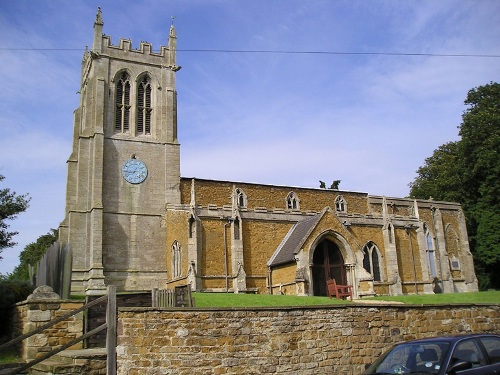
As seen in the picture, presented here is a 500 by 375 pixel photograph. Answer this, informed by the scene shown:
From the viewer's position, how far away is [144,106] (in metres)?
36.2

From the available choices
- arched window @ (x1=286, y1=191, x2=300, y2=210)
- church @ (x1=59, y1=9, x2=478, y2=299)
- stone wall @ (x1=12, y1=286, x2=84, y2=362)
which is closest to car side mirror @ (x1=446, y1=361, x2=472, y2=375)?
stone wall @ (x1=12, y1=286, x2=84, y2=362)

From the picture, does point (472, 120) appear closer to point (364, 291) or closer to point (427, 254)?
point (427, 254)

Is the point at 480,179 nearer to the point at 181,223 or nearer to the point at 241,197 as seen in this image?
the point at 241,197

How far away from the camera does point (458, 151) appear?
46750mm

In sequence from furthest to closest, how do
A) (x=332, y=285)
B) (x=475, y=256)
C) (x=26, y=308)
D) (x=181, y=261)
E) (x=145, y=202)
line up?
1. (x=475, y=256)
2. (x=145, y=202)
3. (x=181, y=261)
4. (x=332, y=285)
5. (x=26, y=308)

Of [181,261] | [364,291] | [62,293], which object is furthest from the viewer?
[181,261]

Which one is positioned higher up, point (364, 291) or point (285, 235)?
point (285, 235)

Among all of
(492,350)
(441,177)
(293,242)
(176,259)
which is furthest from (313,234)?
(441,177)

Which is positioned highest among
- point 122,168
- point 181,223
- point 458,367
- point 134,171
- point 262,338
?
point 122,168

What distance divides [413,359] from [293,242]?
20.3 m

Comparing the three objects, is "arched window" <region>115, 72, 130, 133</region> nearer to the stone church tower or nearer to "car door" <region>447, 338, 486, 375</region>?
the stone church tower

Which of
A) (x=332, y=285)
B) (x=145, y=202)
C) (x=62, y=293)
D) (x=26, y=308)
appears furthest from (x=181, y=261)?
(x=26, y=308)

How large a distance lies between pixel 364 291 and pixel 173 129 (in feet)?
57.4

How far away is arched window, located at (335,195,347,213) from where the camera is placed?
39.2 meters
